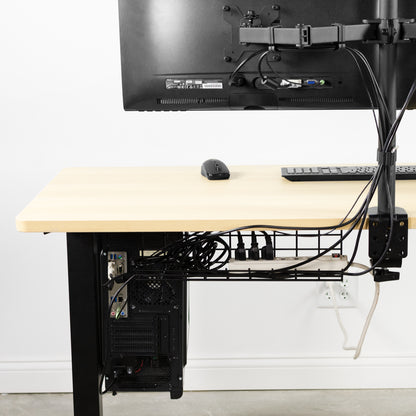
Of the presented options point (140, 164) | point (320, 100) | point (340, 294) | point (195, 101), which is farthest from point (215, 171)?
point (340, 294)

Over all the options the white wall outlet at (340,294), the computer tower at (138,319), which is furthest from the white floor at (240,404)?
the computer tower at (138,319)

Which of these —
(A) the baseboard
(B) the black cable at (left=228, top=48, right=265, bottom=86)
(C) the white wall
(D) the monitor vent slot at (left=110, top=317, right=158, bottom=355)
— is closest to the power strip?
(D) the monitor vent slot at (left=110, top=317, right=158, bottom=355)

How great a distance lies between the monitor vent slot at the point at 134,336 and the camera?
1.58 metres

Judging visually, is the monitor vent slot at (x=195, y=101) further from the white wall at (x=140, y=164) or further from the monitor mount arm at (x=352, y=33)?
the white wall at (x=140, y=164)

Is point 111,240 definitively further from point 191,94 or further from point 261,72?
point 261,72

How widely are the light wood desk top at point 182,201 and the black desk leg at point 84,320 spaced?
0.10 metres

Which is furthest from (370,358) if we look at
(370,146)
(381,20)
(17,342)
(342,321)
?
(381,20)

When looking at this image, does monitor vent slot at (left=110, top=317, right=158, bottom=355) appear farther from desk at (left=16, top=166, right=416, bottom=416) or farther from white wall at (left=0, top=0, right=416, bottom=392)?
white wall at (left=0, top=0, right=416, bottom=392)

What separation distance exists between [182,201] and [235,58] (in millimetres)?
347

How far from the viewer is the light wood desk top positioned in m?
1.29

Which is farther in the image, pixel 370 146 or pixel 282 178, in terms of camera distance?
pixel 370 146

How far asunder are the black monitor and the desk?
19 cm

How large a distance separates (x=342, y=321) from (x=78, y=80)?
115 cm

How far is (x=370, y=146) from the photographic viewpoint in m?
2.29
